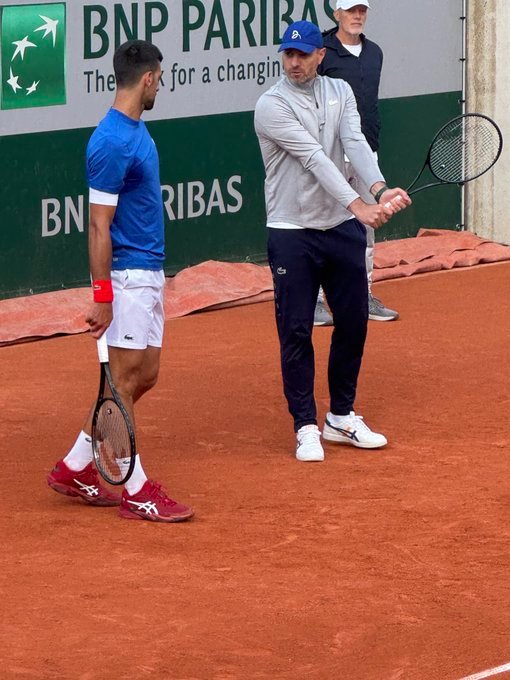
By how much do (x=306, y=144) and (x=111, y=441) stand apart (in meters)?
1.75

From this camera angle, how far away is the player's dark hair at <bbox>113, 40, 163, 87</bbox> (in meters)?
6.24

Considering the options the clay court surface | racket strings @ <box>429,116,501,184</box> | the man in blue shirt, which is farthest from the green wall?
the man in blue shirt

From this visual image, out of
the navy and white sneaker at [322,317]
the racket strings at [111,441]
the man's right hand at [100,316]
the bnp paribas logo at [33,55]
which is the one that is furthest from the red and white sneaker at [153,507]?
the bnp paribas logo at [33,55]

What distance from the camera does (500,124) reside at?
13.7m

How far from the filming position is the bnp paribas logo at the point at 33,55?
1073 cm

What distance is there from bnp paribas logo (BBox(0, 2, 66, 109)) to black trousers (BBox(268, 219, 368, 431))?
13.4 feet

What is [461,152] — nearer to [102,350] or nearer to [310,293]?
[310,293]

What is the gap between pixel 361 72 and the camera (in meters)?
10.3

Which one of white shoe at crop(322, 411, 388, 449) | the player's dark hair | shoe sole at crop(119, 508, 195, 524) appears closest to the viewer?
the player's dark hair

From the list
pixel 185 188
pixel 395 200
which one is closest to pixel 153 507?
pixel 395 200

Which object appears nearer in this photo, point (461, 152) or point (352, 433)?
point (352, 433)

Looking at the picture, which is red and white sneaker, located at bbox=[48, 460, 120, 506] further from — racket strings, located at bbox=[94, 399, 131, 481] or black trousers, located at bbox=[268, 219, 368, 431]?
black trousers, located at bbox=[268, 219, 368, 431]

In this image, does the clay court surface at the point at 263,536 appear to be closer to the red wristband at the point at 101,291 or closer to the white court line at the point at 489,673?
the white court line at the point at 489,673

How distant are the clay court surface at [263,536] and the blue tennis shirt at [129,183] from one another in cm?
115
